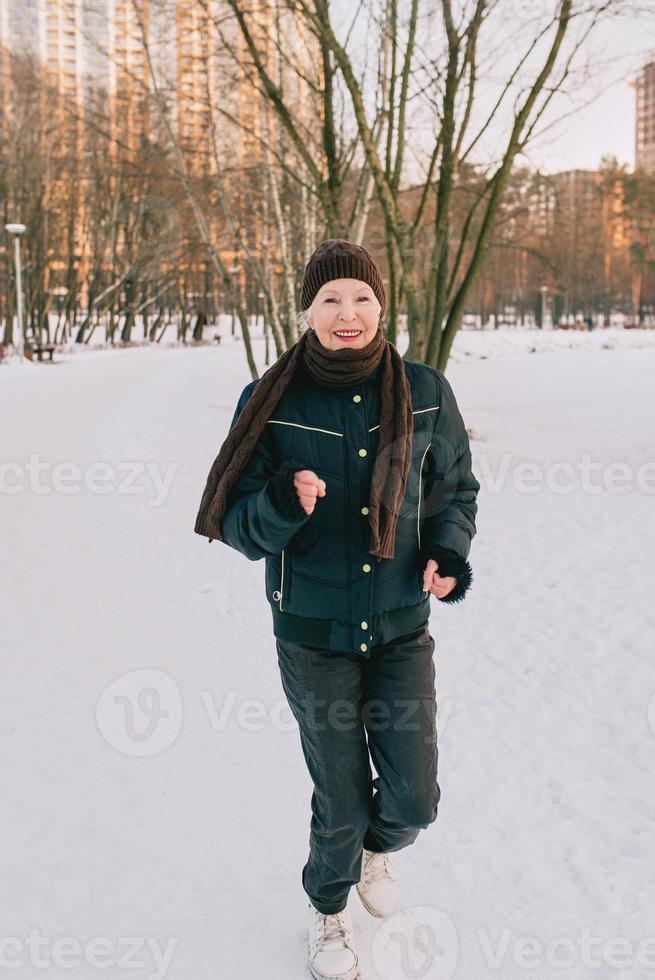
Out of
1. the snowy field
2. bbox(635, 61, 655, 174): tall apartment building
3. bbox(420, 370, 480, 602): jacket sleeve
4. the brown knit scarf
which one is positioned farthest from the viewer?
bbox(635, 61, 655, 174): tall apartment building

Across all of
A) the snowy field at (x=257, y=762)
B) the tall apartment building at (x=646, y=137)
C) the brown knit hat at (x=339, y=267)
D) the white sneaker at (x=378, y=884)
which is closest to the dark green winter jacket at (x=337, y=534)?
the brown knit hat at (x=339, y=267)

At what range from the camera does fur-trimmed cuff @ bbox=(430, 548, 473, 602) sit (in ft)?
7.84

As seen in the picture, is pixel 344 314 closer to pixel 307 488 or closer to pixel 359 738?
pixel 307 488

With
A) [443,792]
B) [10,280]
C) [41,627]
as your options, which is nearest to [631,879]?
[443,792]

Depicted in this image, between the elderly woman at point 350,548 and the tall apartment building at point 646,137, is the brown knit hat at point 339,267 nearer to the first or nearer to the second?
the elderly woman at point 350,548

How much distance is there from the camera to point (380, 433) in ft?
7.68

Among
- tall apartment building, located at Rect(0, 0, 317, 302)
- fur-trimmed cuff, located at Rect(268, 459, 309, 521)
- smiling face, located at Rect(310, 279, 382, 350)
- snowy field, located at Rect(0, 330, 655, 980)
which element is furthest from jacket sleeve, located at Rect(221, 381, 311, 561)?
tall apartment building, located at Rect(0, 0, 317, 302)

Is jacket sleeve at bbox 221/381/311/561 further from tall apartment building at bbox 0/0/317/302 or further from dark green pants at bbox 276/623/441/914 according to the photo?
tall apartment building at bbox 0/0/317/302

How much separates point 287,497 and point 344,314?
1.69 feet

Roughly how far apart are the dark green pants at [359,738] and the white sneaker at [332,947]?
0.06 metres

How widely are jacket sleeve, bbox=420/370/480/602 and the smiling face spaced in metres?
0.28

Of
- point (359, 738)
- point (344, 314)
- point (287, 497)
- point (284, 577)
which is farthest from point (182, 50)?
point (359, 738)

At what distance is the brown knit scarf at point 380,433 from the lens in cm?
230

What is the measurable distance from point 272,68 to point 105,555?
1216cm
